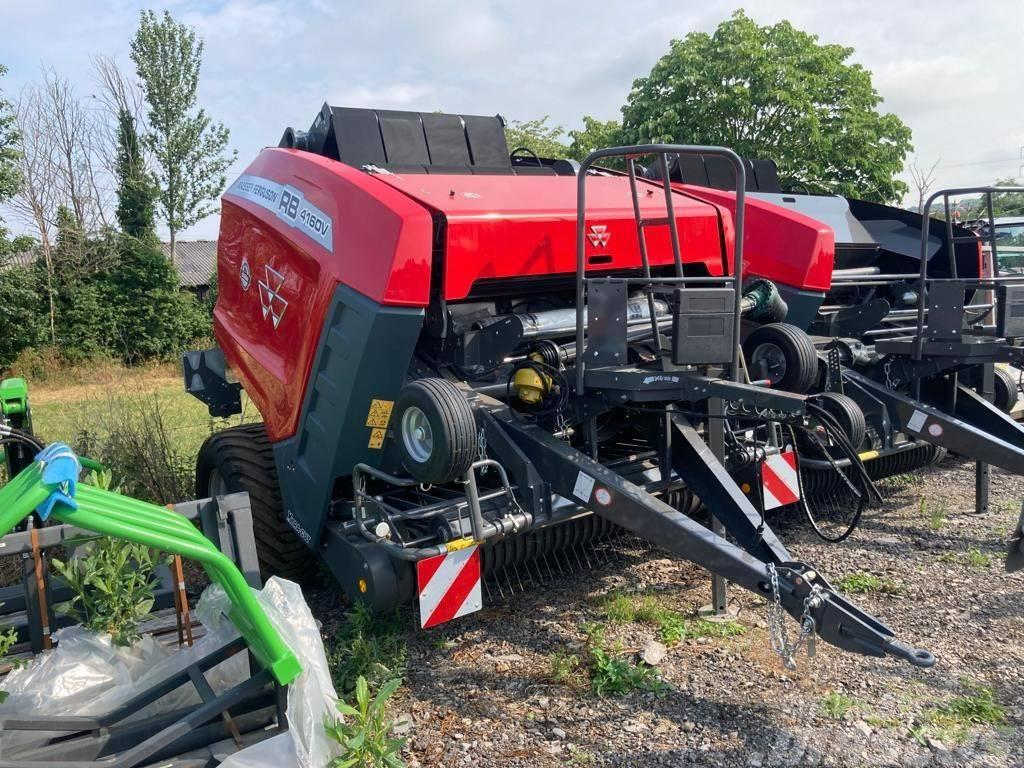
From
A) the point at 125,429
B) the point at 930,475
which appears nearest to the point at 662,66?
the point at 930,475

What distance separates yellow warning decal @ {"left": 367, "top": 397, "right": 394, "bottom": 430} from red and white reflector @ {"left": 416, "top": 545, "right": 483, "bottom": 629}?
64 cm

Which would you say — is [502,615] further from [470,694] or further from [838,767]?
[838,767]

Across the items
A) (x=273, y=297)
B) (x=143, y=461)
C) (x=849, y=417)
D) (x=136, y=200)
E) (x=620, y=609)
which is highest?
(x=136, y=200)

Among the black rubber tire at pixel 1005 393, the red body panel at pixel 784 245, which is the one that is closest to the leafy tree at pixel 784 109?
the black rubber tire at pixel 1005 393

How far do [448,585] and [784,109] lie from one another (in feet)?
51.5

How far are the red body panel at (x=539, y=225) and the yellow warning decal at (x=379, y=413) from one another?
499mm

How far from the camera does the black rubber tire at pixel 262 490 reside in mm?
3887

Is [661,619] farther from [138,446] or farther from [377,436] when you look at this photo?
[138,446]

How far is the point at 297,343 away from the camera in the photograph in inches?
143

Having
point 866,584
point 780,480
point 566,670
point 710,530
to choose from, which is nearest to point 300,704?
point 566,670

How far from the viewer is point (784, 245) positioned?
4629 mm

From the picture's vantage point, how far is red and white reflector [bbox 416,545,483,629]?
2982 millimetres

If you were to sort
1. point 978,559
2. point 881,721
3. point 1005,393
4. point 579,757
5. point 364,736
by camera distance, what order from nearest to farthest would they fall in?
point 364,736, point 579,757, point 881,721, point 978,559, point 1005,393

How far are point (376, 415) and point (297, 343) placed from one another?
57 cm
